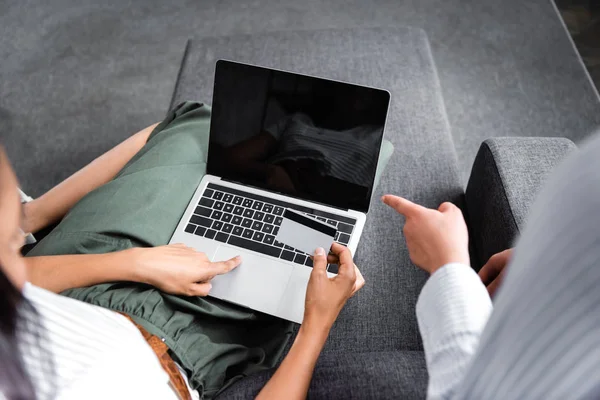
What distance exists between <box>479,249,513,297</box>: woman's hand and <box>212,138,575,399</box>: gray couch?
0.11m

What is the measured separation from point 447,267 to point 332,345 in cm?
41

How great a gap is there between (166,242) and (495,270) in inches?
25.2

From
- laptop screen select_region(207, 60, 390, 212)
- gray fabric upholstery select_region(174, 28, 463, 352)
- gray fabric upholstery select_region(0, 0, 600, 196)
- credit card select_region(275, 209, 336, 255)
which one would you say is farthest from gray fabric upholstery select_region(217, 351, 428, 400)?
gray fabric upholstery select_region(0, 0, 600, 196)

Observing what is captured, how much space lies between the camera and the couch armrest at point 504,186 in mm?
1010

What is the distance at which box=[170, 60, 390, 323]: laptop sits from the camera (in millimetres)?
977

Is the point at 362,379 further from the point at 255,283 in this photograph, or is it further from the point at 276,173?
the point at 276,173

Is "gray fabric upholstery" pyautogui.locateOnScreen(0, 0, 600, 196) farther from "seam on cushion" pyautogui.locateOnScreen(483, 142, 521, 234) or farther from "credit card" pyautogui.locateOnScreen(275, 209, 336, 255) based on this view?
"credit card" pyautogui.locateOnScreen(275, 209, 336, 255)

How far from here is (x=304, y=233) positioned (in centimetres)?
101

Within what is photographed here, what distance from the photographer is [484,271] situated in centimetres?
89

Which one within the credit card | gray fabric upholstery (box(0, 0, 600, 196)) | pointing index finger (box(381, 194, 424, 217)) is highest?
pointing index finger (box(381, 194, 424, 217))

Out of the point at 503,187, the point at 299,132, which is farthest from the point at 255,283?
the point at 503,187

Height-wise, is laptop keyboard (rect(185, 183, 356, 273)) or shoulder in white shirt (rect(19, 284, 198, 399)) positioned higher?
shoulder in white shirt (rect(19, 284, 198, 399))

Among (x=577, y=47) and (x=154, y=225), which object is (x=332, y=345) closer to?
(x=154, y=225)

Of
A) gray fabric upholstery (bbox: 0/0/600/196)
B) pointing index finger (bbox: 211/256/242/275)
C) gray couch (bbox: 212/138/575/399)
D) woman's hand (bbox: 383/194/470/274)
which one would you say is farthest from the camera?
gray fabric upholstery (bbox: 0/0/600/196)
